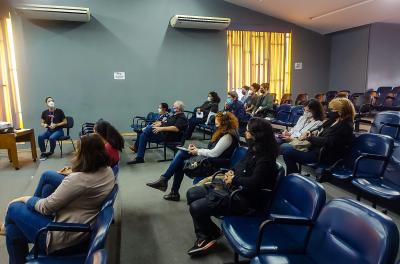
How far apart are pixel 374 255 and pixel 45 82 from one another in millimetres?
6872

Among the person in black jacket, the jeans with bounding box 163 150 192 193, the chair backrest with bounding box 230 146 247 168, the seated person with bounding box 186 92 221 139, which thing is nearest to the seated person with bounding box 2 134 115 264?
the person in black jacket

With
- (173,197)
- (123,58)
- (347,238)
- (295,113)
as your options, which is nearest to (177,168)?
(173,197)

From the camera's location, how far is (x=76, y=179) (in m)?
1.79

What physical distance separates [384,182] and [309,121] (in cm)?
141

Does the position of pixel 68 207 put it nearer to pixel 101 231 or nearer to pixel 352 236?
pixel 101 231

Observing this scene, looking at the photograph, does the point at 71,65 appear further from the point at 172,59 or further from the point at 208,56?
the point at 208,56

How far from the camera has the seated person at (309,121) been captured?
3666 millimetres

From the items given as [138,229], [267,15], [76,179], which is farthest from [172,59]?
[76,179]

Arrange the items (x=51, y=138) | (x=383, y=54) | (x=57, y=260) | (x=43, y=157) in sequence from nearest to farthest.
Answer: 1. (x=57, y=260)
2. (x=43, y=157)
3. (x=51, y=138)
4. (x=383, y=54)

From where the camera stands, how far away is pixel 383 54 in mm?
7734

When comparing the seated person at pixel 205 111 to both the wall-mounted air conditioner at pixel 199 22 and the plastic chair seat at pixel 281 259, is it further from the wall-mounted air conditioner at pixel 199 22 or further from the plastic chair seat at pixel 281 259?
the plastic chair seat at pixel 281 259

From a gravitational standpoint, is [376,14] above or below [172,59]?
above

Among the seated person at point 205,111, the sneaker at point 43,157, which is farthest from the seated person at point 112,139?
the seated person at point 205,111

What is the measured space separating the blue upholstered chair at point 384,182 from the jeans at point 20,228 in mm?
2367
